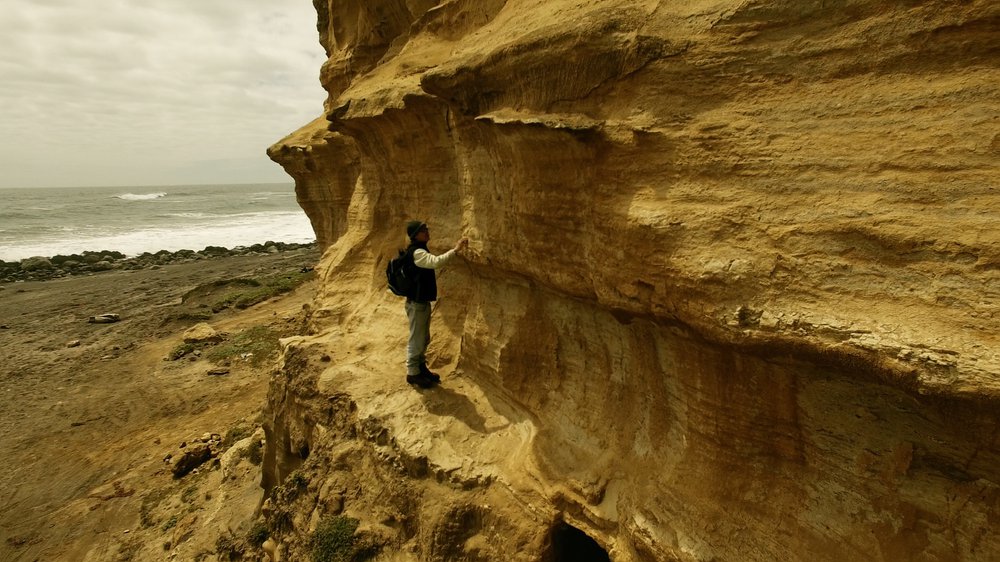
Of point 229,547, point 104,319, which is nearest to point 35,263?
point 104,319

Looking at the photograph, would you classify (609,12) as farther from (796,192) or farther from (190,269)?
(190,269)

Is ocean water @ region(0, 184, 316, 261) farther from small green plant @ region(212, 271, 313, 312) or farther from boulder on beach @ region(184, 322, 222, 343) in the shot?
boulder on beach @ region(184, 322, 222, 343)

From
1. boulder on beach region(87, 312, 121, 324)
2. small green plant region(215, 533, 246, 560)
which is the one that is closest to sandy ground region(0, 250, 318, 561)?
boulder on beach region(87, 312, 121, 324)

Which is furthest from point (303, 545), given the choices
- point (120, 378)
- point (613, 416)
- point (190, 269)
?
point (190, 269)

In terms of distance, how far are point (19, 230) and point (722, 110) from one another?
237 ft

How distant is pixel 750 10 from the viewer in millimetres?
3713

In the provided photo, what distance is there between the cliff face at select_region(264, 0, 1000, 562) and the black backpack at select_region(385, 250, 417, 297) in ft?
2.57

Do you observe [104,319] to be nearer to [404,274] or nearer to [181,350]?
[181,350]

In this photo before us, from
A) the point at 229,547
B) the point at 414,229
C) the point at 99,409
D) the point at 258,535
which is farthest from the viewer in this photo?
the point at 99,409

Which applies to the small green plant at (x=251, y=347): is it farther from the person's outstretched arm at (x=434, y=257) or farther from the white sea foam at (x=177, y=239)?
the white sea foam at (x=177, y=239)

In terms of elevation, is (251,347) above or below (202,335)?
above

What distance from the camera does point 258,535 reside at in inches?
293

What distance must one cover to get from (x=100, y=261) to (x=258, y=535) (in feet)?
132

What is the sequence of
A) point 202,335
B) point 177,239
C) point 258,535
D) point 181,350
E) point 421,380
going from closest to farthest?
point 421,380 < point 258,535 < point 181,350 < point 202,335 < point 177,239
